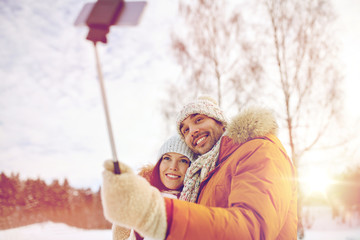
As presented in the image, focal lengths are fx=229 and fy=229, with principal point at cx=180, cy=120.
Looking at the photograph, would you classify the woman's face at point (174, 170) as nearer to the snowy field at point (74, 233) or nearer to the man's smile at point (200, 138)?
the man's smile at point (200, 138)

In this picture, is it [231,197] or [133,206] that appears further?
[231,197]

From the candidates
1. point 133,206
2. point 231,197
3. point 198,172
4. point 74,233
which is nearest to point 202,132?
point 198,172

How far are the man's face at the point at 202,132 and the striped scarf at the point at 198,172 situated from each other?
0.20 metres

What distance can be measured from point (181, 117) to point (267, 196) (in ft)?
4.18

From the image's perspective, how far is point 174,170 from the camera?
2248 mm

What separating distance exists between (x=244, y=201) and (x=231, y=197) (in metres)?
0.09

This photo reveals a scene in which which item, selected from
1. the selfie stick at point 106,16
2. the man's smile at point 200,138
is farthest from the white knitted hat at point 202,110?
the selfie stick at point 106,16

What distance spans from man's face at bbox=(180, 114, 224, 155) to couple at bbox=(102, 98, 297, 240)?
0.35m

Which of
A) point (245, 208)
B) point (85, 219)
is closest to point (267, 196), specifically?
point (245, 208)

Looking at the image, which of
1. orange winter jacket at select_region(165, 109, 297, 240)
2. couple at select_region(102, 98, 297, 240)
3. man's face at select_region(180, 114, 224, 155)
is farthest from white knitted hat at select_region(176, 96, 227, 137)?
orange winter jacket at select_region(165, 109, 297, 240)

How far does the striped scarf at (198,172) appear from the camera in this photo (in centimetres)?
158

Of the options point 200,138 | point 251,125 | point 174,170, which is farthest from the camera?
point 174,170

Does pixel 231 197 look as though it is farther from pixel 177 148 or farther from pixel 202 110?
pixel 177 148

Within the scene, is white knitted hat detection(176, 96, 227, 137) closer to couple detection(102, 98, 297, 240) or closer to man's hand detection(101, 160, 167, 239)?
couple detection(102, 98, 297, 240)
